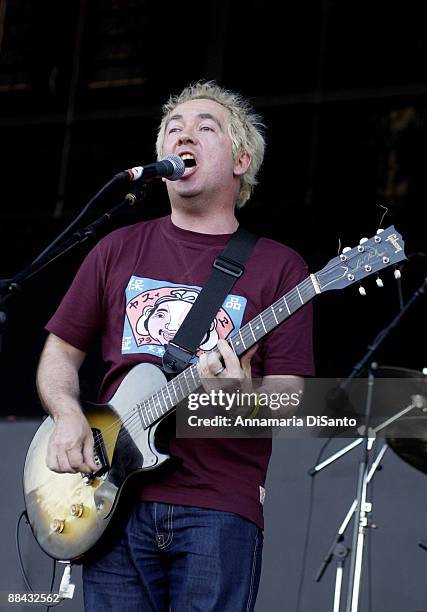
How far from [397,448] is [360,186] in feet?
5.77

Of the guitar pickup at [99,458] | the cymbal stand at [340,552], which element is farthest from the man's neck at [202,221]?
the cymbal stand at [340,552]

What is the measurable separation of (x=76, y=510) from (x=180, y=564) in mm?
421

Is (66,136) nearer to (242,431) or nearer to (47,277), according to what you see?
(47,277)

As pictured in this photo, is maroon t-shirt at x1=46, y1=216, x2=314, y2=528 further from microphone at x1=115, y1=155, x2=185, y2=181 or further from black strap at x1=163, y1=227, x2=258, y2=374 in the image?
microphone at x1=115, y1=155, x2=185, y2=181

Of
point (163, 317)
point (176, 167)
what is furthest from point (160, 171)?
point (163, 317)

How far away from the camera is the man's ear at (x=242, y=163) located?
3346 mm

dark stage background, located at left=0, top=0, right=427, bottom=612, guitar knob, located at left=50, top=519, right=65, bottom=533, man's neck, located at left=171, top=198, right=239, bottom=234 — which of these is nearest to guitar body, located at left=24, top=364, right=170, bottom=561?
guitar knob, located at left=50, top=519, right=65, bottom=533

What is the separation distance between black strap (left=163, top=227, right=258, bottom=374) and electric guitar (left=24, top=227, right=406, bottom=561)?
0.16 feet

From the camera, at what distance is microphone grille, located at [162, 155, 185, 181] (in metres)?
3.04

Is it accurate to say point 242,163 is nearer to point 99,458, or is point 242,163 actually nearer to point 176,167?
point 176,167

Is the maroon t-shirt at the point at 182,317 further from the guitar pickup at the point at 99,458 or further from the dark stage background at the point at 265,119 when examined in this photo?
the dark stage background at the point at 265,119

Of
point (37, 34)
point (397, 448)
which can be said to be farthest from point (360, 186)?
point (37, 34)

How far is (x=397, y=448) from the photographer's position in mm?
4289

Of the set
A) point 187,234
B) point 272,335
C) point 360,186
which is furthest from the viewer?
point 360,186
